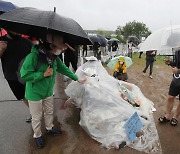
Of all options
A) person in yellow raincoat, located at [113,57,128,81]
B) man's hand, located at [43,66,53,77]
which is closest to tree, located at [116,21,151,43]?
person in yellow raincoat, located at [113,57,128,81]

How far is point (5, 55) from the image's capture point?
111 inches

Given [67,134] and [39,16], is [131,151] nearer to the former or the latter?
[67,134]

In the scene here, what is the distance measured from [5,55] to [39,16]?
1071 millimetres

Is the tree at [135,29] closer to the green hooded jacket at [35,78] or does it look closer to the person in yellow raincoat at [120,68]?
the person in yellow raincoat at [120,68]

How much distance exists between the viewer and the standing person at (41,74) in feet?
7.68

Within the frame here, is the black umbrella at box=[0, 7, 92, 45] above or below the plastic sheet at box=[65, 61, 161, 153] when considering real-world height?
above

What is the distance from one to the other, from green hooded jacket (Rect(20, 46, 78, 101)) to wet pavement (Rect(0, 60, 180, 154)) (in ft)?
2.49

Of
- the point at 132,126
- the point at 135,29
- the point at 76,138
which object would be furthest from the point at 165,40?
the point at 135,29

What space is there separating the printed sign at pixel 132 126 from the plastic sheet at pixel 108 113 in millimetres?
69

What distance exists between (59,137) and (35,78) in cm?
118

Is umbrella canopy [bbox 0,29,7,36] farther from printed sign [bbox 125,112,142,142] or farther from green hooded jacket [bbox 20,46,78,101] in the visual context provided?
printed sign [bbox 125,112,142,142]

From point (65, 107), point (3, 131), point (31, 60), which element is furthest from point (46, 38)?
point (65, 107)

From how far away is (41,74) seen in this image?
2359mm

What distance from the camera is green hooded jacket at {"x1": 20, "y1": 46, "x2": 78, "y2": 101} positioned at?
2336mm
